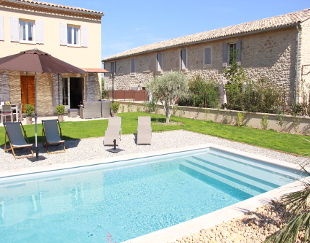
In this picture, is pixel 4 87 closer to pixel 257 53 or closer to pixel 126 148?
pixel 126 148

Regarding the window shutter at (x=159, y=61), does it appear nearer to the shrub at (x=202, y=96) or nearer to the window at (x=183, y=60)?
the window at (x=183, y=60)

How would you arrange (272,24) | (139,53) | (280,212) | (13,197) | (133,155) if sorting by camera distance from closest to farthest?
(280,212)
(13,197)
(133,155)
(272,24)
(139,53)

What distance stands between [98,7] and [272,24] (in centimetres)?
1185

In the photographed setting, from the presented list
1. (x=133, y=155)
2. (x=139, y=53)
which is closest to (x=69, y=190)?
(x=133, y=155)

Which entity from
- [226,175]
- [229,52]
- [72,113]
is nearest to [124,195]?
[226,175]

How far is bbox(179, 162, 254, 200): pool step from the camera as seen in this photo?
6953 mm

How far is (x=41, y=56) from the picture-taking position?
9.35 m

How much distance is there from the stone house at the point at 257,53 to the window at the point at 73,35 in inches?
261

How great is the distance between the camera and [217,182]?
7789mm

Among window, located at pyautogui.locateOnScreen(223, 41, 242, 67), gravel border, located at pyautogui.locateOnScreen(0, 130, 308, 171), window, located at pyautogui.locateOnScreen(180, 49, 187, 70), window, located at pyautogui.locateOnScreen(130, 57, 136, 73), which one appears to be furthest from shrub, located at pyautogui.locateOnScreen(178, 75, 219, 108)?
window, located at pyautogui.locateOnScreen(130, 57, 136, 73)

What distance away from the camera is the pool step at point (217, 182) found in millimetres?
6953

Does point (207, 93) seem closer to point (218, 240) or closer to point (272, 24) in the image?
point (272, 24)

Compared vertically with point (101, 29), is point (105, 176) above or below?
below

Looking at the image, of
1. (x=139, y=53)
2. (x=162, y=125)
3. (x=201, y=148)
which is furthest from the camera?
(x=139, y=53)
